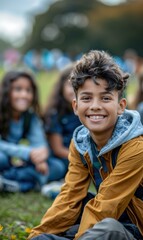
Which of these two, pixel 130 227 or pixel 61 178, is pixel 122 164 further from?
pixel 61 178

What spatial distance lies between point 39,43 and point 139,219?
4179 cm

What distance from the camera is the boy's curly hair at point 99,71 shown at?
2361 millimetres

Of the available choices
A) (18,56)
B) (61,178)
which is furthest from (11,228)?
(18,56)

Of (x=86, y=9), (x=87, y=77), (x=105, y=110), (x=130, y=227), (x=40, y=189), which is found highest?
(x=86, y=9)

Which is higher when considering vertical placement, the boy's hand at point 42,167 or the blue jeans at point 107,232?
the blue jeans at point 107,232

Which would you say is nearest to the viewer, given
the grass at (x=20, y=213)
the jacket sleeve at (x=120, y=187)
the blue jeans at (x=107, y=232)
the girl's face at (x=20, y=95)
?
the blue jeans at (x=107, y=232)

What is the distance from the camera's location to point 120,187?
2.32m

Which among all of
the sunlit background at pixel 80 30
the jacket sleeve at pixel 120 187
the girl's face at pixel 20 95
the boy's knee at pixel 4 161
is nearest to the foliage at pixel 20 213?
the boy's knee at pixel 4 161

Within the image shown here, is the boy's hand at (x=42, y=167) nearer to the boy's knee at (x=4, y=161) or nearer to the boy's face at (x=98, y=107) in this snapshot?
the boy's knee at (x=4, y=161)

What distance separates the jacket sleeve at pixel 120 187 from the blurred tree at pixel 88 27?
3558 centimetres

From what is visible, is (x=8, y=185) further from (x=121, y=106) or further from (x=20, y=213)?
(x=121, y=106)

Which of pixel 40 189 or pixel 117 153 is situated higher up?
pixel 117 153

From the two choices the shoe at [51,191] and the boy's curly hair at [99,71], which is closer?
the boy's curly hair at [99,71]

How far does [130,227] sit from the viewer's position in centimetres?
236
